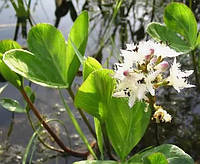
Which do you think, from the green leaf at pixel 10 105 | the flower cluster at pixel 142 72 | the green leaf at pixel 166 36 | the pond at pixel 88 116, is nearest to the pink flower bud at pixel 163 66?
the flower cluster at pixel 142 72

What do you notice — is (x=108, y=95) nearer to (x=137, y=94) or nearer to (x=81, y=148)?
(x=137, y=94)

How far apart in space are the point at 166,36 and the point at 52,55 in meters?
0.34

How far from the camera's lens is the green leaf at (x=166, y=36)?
104 centimetres

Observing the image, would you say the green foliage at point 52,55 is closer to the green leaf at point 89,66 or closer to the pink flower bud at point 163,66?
the green leaf at point 89,66

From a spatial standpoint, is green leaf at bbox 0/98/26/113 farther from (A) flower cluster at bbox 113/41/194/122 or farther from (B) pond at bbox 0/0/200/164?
(A) flower cluster at bbox 113/41/194/122

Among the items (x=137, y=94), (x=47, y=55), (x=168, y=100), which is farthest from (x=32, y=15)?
(x=137, y=94)

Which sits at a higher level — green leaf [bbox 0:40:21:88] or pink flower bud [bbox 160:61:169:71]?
pink flower bud [bbox 160:61:169:71]

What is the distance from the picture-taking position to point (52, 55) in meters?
0.92

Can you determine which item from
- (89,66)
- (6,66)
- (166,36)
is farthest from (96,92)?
(166,36)

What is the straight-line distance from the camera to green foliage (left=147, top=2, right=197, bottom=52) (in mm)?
1046

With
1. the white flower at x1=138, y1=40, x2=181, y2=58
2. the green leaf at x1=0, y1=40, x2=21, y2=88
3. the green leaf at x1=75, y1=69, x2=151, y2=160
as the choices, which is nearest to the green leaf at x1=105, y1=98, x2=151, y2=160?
the green leaf at x1=75, y1=69, x2=151, y2=160

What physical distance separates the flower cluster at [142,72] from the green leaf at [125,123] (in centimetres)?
9

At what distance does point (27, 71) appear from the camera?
32.8 inches

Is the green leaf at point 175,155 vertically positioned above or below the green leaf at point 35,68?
below
